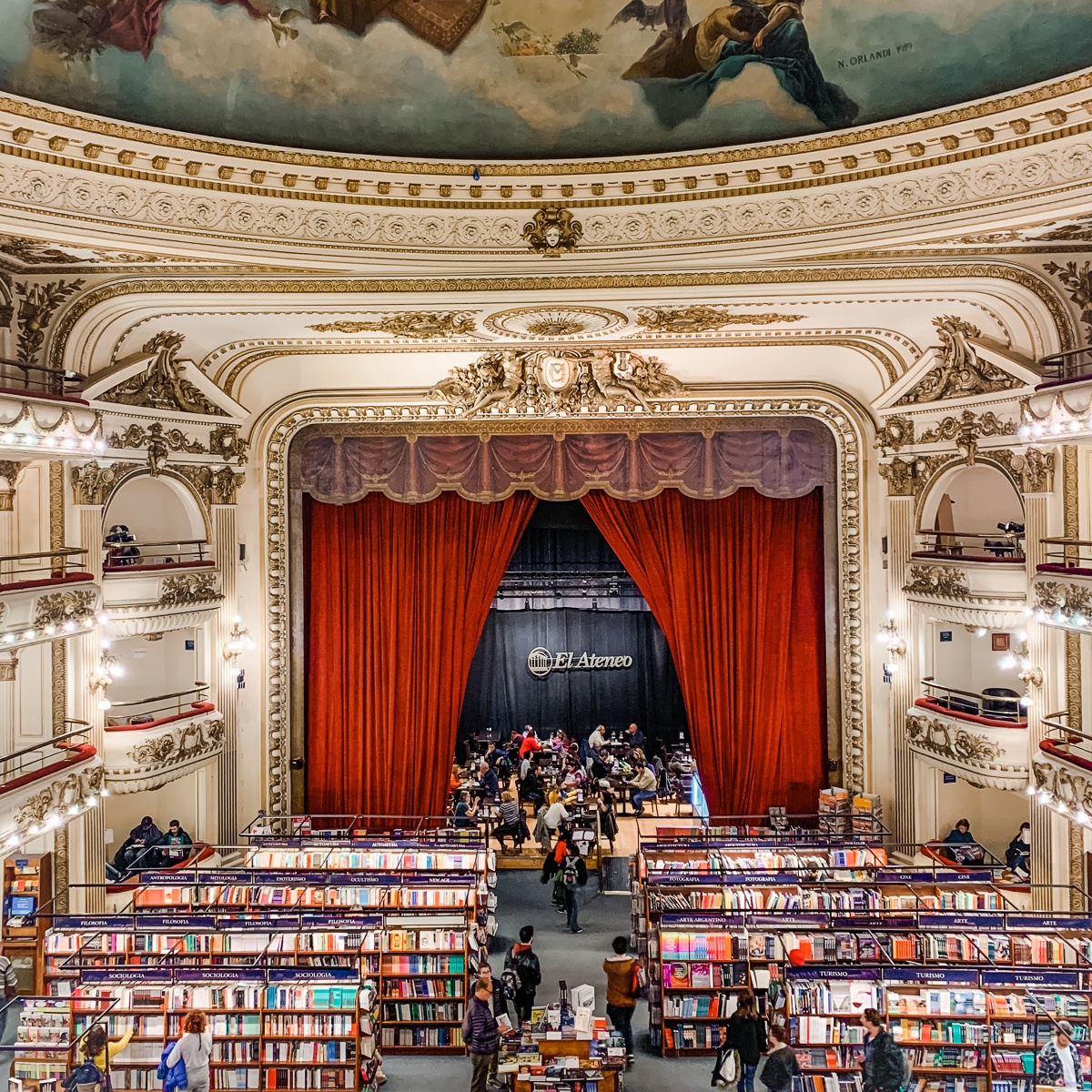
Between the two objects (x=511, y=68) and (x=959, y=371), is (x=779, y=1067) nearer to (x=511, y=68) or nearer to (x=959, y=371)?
(x=959, y=371)

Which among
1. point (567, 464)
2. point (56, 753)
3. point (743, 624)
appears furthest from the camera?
point (743, 624)

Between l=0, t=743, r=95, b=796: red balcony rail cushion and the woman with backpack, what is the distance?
2310 mm

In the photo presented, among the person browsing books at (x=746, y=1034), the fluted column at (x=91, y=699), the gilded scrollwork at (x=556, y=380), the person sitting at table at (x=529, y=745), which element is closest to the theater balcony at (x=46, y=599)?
the fluted column at (x=91, y=699)

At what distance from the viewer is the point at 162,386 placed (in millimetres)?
10641

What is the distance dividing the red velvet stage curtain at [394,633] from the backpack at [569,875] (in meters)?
3.20

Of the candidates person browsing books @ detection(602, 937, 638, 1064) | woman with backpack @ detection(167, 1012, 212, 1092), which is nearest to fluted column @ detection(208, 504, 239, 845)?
woman with backpack @ detection(167, 1012, 212, 1092)

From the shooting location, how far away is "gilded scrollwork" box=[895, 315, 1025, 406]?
965 cm

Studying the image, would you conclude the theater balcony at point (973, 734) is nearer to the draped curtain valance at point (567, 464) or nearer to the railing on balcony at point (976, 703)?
the railing on balcony at point (976, 703)

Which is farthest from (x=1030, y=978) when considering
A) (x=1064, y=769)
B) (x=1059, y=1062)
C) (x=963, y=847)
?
(x=963, y=847)

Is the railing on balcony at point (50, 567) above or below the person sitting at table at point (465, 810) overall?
above

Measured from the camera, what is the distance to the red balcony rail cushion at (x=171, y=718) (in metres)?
9.88

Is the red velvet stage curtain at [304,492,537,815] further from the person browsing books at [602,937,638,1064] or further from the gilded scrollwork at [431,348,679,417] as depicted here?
the person browsing books at [602,937,638,1064]

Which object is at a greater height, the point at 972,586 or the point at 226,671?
the point at 972,586

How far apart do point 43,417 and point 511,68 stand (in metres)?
4.41
